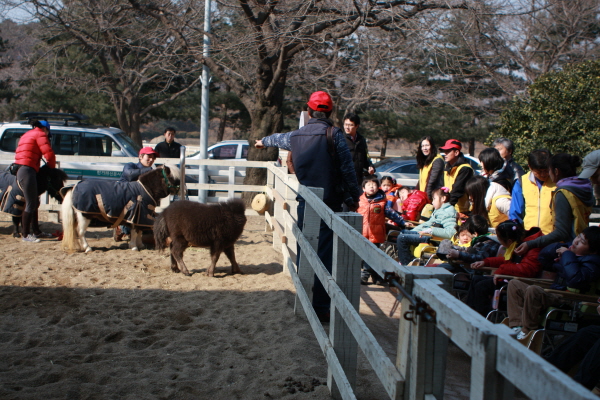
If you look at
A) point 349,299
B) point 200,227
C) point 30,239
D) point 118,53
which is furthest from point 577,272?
point 118,53

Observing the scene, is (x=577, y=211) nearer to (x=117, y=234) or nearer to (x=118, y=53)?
(x=117, y=234)

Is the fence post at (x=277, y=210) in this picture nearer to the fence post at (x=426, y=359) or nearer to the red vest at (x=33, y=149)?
the red vest at (x=33, y=149)

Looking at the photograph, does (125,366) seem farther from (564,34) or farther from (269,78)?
(564,34)

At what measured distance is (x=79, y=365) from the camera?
3605 mm

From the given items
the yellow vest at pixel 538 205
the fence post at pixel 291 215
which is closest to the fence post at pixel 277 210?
the fence post at pixel 291 215

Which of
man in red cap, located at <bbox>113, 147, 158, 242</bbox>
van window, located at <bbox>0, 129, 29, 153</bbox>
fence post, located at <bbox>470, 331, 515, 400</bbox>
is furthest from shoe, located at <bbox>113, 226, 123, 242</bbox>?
fence post, located at <bbox>470, 331, 515, 400</bbox>

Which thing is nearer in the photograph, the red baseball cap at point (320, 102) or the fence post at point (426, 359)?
the fence post at point (426, 359)

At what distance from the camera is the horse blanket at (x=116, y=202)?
723 centimetres

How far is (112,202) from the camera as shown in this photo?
726cm

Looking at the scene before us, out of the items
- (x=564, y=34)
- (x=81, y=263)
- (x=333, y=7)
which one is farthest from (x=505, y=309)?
(x=564, y=34)

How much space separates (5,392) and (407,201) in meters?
5.45

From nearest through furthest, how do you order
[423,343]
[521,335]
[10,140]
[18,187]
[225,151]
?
[423,343], [521,335], [18,187], [10,140], [225,151]

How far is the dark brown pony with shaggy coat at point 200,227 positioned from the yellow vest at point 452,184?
254cm

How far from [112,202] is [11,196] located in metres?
1.94
